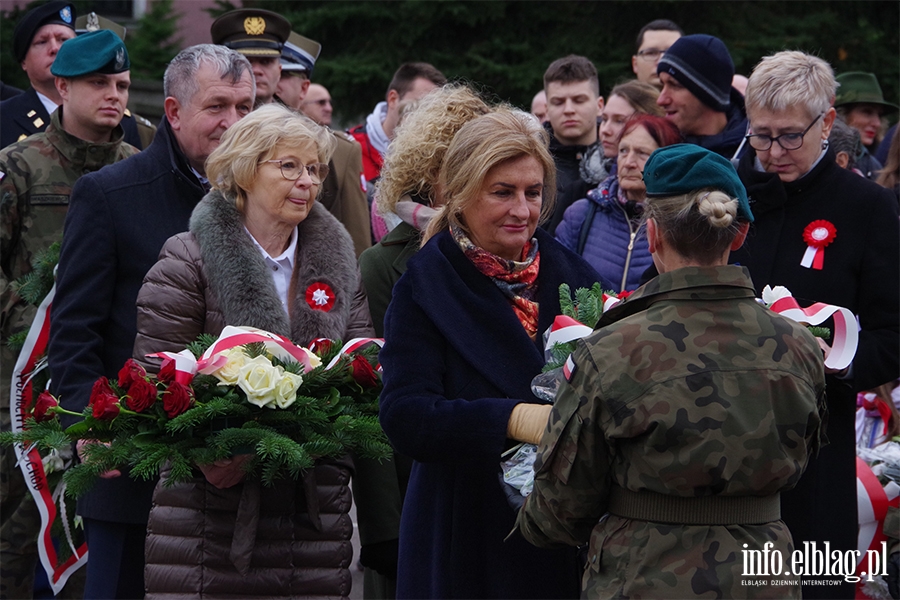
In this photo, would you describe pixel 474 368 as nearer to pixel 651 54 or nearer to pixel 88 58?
pixel 88 58

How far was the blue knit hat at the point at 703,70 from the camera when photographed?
5141mm

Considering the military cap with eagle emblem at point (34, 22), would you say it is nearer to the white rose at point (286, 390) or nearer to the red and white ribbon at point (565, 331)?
the white rose at point (286, 390)

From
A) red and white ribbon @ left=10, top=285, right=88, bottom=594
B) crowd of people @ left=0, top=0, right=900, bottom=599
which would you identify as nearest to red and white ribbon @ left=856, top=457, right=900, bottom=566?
crowd of people @ left=0, top=0, right=900, bottom=599

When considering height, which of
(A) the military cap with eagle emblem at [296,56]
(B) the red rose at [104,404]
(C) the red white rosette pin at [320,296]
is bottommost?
(B) the red rose at [104,404]

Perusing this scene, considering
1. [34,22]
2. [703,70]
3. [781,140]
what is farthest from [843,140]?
[34,22]

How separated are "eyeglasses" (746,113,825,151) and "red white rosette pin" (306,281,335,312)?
177 centimetres

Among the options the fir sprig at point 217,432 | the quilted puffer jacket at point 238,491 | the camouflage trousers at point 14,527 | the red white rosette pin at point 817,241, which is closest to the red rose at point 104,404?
the fir sprig at point 217,432

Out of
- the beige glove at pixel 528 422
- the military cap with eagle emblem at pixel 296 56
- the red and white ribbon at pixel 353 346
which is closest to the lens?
the beige glove at pixel 528 422

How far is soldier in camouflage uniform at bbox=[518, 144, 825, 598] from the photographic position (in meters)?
2.66

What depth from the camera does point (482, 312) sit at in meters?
3.37

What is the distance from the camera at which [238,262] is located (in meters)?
3.98

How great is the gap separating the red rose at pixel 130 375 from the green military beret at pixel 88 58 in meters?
2.04

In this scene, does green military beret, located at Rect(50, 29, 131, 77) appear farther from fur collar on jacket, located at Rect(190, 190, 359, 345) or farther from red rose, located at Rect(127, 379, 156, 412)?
red rose, located at Rect(127, 379, 156, 412)

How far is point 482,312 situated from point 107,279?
1674 mm
